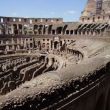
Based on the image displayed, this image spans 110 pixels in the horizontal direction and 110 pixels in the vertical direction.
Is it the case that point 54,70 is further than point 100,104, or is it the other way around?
point 54,70

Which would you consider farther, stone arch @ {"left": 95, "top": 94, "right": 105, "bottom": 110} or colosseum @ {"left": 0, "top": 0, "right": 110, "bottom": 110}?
stone arch @ {"left": 95, "top": 94, "right": 105, "bottom": 110}

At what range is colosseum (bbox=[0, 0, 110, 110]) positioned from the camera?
13422 mm

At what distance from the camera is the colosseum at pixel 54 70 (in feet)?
44.0

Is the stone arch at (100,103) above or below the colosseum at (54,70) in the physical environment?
below

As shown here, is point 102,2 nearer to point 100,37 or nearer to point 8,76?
point 100,37

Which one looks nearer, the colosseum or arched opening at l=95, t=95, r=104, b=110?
the colosseum

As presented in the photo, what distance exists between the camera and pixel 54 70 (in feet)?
93.2

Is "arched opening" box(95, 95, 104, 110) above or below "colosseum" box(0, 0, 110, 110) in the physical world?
below

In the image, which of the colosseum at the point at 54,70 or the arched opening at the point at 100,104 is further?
the arched opening at the point at 100,104

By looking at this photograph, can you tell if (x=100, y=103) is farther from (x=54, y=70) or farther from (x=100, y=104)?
(x=54, y=70)

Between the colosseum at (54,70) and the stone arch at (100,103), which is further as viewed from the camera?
the stone arch at (100,103)

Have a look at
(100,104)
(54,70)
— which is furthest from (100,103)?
(54,70)

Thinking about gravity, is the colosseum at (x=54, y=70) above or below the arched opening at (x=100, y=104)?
above

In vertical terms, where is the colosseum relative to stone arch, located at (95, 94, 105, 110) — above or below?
above
